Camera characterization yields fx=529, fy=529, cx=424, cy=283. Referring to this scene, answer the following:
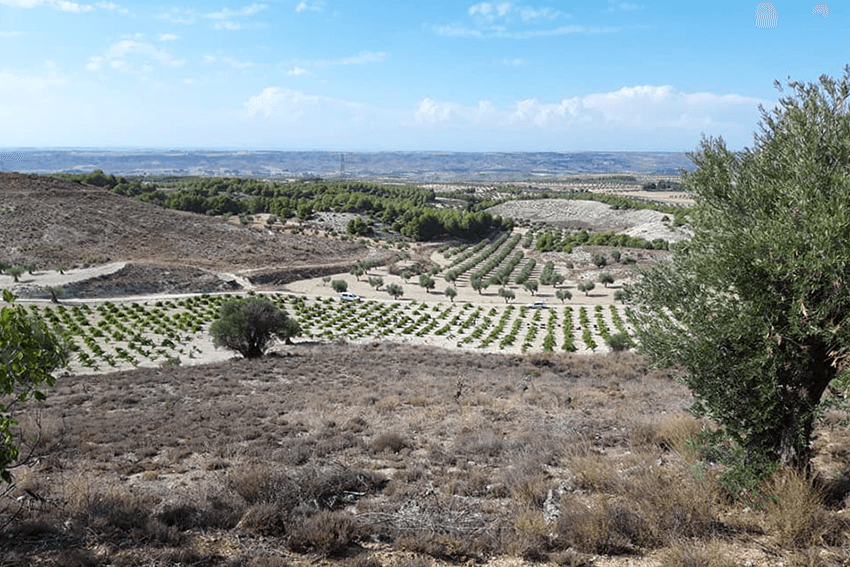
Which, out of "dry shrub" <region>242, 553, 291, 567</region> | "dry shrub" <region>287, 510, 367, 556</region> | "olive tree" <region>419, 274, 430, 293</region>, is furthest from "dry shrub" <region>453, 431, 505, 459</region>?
"olive tree" <region>419, 274, 430, 293</region>

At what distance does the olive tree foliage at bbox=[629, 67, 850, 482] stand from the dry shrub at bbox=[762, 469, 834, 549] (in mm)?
294

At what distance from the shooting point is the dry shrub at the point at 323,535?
6234 mm

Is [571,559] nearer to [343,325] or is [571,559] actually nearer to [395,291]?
[343,325]

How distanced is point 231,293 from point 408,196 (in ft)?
333

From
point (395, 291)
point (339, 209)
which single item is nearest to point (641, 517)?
point (395, 291)

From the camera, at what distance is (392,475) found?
30.5 ft

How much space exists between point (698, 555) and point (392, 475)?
5.11m

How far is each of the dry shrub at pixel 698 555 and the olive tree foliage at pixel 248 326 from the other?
2472cm

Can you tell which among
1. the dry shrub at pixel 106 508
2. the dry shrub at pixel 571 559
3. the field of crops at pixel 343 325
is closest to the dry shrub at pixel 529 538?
the dry shrub at pixel 571 559

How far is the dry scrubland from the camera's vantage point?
242 inches

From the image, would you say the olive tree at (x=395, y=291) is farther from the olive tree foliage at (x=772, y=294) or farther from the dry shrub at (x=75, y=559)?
the dry shrub at (x=75, y=559)

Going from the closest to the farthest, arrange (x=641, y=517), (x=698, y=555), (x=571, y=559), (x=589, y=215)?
(x=698, y=555)
(x=571, y=559)
(x=641, y=517)
(x=589, y=215)

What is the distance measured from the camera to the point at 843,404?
21.9 ft

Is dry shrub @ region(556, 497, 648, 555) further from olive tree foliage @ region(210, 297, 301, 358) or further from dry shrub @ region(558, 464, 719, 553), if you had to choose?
olive tree foliage @ region(210, 297, 301, 358)
